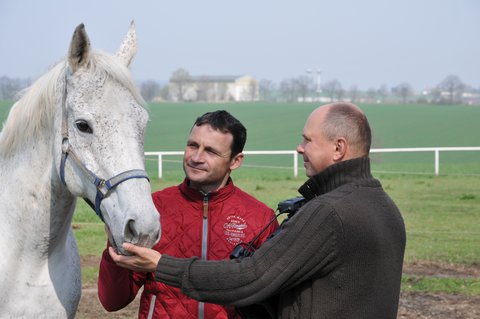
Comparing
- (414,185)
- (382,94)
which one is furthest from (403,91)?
(414,185)

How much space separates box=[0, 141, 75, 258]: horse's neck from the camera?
325 cm

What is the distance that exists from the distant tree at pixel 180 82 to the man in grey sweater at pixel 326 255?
61902 mm

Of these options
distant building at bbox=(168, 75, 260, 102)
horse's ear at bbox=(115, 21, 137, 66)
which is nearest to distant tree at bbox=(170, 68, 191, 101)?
distant building at bbox=(168, 75, 260, 102)

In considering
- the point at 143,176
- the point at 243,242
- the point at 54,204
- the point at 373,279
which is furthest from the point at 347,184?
the point at 54,204

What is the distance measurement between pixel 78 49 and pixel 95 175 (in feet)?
1.80

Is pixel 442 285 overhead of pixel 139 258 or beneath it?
beneath

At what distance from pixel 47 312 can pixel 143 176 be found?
2.94 ft

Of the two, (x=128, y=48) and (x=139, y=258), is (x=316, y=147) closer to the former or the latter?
(x=139, y=258)

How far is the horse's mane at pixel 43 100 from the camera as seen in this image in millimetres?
3049

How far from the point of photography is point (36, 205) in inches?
128

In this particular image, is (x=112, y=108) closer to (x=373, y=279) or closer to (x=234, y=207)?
(x=234, y=207)

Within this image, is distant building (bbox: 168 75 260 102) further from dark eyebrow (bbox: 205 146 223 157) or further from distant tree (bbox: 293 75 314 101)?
dark eyebrow (bbox: 205 146 223 157)

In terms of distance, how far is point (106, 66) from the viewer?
304cm

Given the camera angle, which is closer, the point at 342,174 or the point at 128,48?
the point at 342,174
